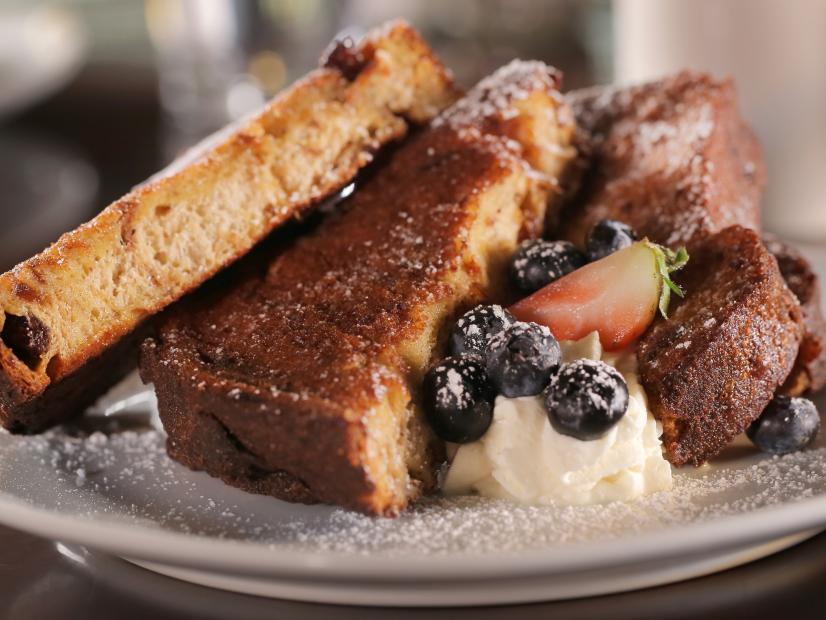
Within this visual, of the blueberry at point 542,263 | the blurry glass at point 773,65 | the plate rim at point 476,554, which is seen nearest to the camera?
the plate rim at point 476,554

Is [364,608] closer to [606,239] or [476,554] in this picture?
[476,554]

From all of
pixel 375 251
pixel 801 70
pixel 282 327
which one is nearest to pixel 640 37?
pixel 801 70

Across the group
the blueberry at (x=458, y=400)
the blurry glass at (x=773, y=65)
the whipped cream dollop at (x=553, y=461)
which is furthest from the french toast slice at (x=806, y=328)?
the blurry glass at (x=773, y=65)

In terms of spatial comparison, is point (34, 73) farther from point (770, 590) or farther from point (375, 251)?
point (770, 590)

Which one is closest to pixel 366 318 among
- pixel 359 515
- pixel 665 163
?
pixel 359 515

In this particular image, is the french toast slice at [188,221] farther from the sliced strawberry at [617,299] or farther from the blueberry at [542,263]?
the sliced strawberry at [617,299]
